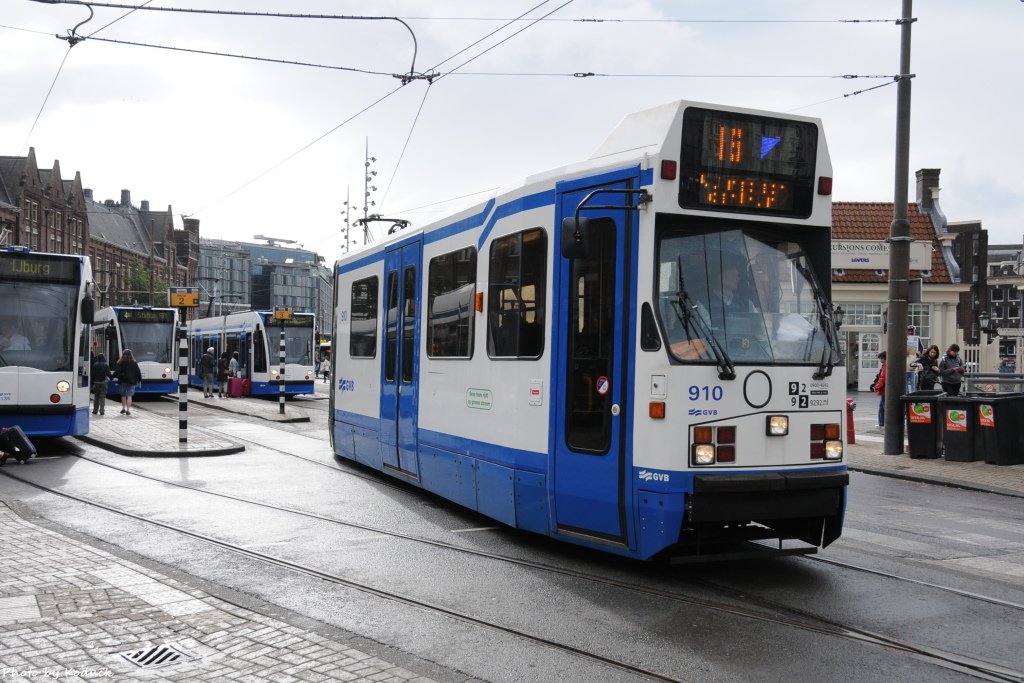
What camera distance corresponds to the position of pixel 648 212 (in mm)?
6703

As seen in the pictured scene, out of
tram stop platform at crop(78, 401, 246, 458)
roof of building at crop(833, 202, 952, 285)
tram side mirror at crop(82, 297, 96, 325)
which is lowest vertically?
tram stop platform at crop(78, 401, 246, 458)

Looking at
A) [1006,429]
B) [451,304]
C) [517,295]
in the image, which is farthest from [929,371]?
[517,295]

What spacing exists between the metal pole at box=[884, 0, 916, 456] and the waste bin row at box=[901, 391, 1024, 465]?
0.29 meters

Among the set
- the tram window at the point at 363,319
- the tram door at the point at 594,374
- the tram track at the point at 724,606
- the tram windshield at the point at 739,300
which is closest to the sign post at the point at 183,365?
the tram window at the point at 363,319

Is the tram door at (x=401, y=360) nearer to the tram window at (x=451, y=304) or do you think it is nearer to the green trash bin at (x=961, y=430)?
the tram window at (x=451, y=304)

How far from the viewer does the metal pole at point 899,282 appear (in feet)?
53.3

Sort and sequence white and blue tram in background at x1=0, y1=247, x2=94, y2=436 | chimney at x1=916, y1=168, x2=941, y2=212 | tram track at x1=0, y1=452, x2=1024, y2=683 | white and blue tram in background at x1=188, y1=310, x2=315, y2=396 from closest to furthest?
tram track at x1=0, y1=452, x2=1024, y2=683 < white and blue tram in background at x1=0, y1=247, x2=94, y2=436 < white and blue tram in background at x1=188, y1=310, x2=315, y2=396 < chimney at x1=916, y1=168, x2=941, y2=212

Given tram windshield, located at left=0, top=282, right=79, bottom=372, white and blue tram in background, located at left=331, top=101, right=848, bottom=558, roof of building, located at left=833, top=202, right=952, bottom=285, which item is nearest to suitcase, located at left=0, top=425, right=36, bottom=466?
tram windshield, located at left=0, top=282, right=79, bottom=372

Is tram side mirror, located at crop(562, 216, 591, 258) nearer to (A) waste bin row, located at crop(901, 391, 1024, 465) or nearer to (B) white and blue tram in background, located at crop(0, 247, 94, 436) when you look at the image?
(B) white and blue tram in background, located at crop(0, 247, 94, 436)

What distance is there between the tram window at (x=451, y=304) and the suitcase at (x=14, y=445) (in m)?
7.23

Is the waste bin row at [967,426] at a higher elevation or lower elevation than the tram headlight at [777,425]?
lower

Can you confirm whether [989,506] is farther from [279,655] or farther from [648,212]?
[279,655]

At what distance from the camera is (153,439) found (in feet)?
54.4

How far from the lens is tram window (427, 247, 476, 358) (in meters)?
8.80
